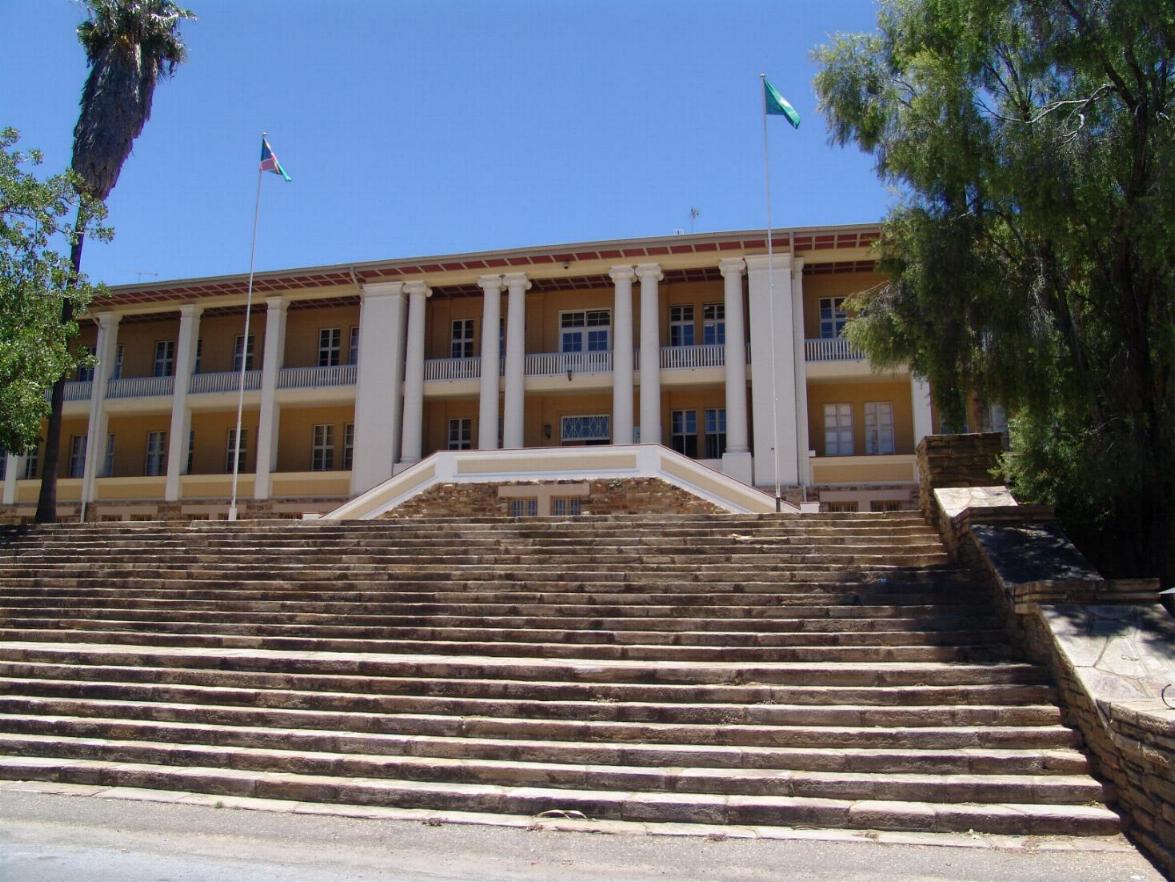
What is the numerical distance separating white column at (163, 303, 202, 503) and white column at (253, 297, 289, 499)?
7.74 feet

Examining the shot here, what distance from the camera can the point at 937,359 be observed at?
10.9m

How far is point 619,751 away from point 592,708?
2.20 ft

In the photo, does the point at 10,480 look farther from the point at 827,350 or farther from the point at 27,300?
the point at 827,350

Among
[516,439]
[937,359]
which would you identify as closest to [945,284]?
[937,359]

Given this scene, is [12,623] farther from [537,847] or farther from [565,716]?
[537,847]

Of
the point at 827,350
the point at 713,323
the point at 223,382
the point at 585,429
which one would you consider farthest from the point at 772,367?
Answer: the point at 223,382

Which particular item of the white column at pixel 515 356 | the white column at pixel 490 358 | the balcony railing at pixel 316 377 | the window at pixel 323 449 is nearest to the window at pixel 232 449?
the window at pixel 323 449

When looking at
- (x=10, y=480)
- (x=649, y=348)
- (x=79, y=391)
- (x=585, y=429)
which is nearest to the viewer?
(x=649, y=348)

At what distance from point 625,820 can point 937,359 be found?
7.02 meters

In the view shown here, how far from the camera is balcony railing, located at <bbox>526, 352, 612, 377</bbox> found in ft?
84.6

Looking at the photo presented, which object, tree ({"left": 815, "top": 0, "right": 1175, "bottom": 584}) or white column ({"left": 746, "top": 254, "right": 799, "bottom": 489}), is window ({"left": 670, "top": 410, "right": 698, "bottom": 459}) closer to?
white column ({"left": 746, "top": 254, "right": 799, "bottom": 489})

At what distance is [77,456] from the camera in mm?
30406

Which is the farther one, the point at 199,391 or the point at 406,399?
the point at 199,391

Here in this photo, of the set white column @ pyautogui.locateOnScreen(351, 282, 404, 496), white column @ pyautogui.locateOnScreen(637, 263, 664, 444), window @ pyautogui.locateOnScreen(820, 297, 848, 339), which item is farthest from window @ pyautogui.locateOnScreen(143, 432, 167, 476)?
window @ pyautogui.locateOnScreen(820, 297, 848, 339)
